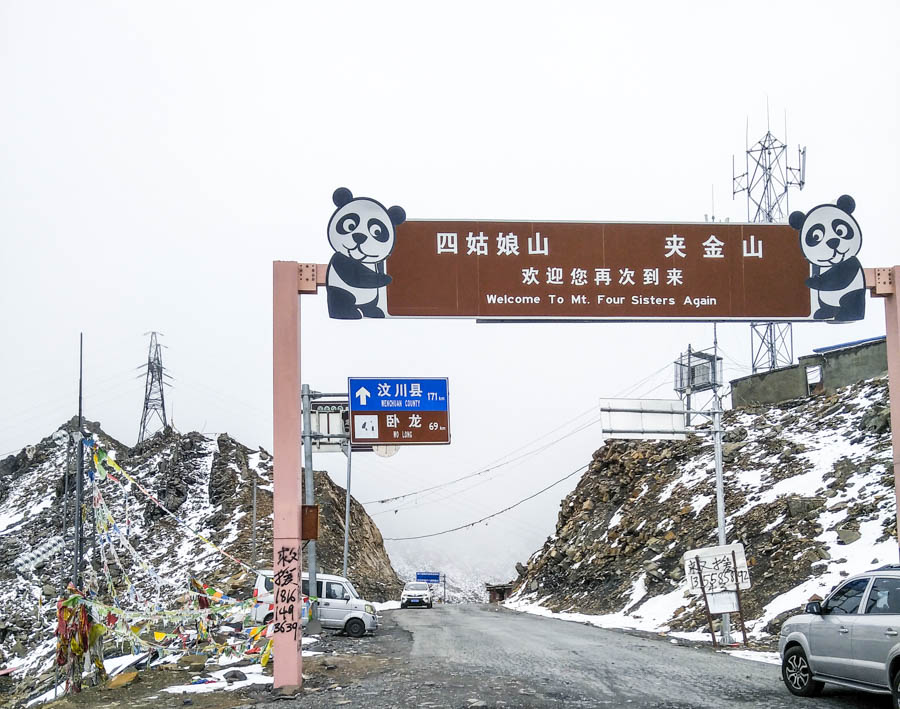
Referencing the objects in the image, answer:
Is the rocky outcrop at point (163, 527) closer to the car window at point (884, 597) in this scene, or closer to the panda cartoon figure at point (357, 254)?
the panda cartoon figure at point (357, 254)

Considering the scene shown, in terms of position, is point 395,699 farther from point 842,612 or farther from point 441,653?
point 441,653

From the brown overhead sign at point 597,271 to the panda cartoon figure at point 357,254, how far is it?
0.83ft

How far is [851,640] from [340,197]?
33.9ft

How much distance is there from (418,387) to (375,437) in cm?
186

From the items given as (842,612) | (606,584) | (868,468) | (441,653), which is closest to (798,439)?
(868,468)

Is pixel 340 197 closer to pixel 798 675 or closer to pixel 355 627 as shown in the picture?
pixel 798 675

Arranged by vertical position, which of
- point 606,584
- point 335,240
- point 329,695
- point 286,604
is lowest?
point 606,584

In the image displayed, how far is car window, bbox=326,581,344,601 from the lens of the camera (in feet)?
93.5

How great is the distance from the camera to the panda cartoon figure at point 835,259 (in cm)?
1645

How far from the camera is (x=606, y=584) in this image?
39.3 m

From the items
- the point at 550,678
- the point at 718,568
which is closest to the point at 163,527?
the point at 718,568

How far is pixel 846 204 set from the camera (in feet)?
54.4

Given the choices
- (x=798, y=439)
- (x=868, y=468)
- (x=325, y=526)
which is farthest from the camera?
(x=325, y=526)

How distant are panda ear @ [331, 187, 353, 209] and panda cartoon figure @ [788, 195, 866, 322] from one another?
26.8ft
